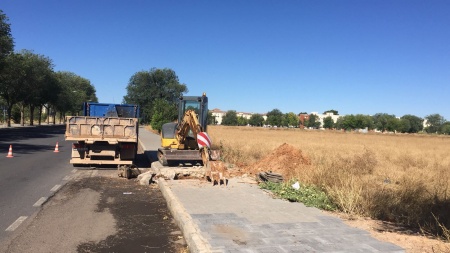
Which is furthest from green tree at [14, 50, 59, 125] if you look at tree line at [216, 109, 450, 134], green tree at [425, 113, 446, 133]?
green tree at [425, 113, 446, 133]

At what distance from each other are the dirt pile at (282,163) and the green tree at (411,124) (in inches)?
5999

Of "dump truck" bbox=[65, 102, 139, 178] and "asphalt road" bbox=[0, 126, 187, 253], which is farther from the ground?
"dump truck" bbox=[65, 102, 139, 178]

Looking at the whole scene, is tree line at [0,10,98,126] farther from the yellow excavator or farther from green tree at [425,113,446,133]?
green tree at [425,113,446,133]

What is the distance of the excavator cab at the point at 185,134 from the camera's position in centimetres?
1387

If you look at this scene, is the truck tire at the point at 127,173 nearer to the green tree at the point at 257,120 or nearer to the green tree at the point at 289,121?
the green tree at the point at 289,121

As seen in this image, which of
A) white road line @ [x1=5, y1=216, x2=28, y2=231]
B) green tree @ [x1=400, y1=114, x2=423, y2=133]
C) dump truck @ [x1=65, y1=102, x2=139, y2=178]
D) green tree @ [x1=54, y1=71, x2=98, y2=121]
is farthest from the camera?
green tree @ [x1=400, y1=114, x2=423, y2=133]

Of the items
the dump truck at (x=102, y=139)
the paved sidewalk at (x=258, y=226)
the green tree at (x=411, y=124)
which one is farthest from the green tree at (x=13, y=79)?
Result: the green tree at (x=411, y=124)

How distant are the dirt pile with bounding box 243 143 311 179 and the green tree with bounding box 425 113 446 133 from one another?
175 meters

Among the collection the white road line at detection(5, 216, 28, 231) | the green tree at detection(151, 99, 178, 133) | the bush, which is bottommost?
the white road line at detection(5, 216, 28, 231)

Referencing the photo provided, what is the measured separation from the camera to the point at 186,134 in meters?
14.7

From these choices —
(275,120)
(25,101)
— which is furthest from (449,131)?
(25,101)

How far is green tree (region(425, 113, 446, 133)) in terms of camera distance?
16762 centimetres

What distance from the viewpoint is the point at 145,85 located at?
85.9m

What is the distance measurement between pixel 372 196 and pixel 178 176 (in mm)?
5855
